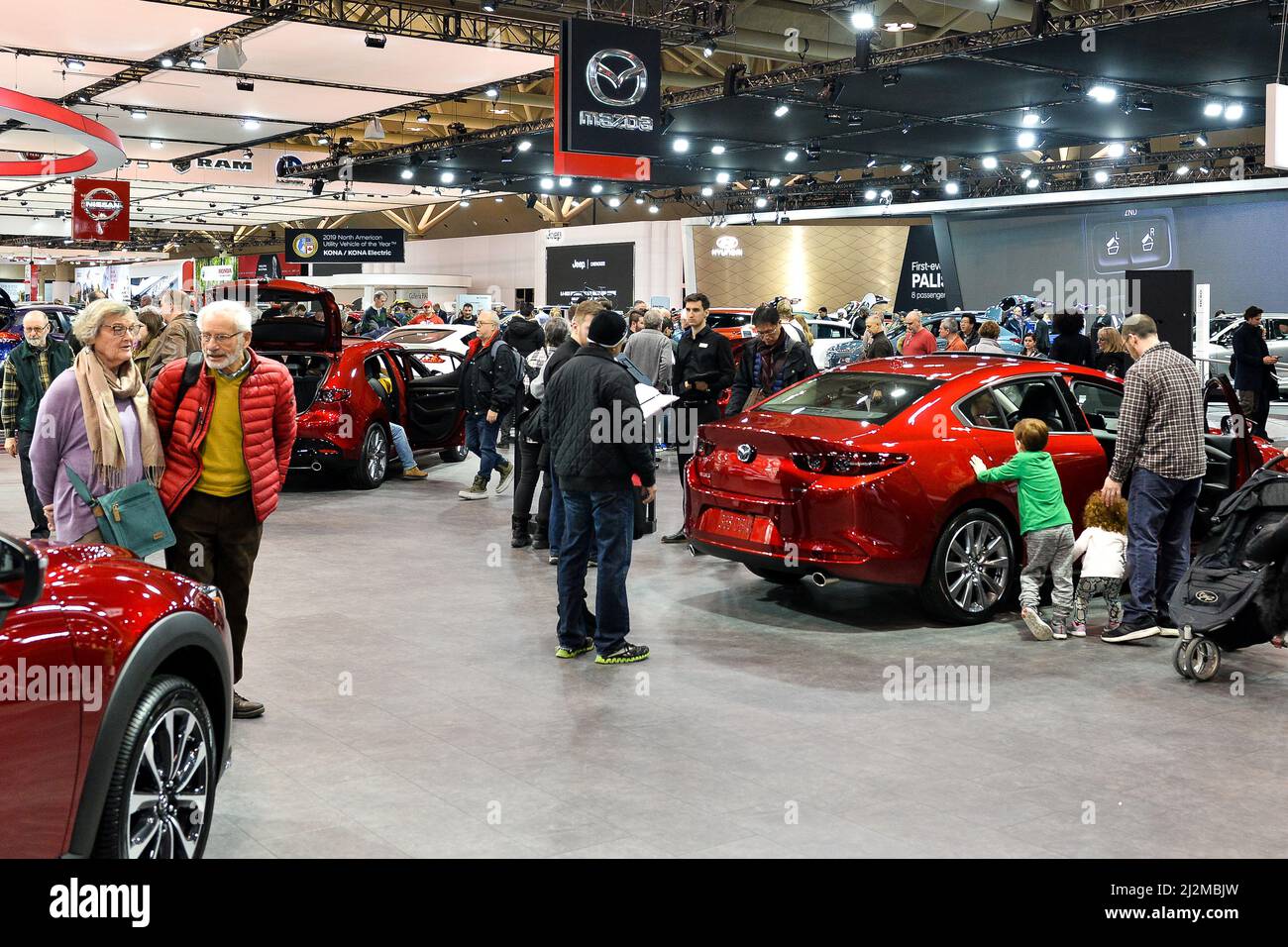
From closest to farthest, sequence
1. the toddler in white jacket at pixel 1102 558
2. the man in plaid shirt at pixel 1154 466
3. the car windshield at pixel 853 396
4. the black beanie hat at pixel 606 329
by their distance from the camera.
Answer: the black beanie hat at pixel 606 329
the man in plaid shirt at pixel 1154 466
the toddler in white jacket at pixel 1102 558
the car windshield at pixel 853 396

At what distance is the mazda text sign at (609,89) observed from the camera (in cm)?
1334

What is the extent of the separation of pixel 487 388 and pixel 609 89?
4.46 metres

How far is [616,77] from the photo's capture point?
539 inches

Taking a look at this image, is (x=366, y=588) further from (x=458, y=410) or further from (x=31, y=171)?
(x=31, y=171)

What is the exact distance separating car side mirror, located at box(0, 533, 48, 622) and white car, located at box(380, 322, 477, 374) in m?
11.8

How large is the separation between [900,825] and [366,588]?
4702 millimetres

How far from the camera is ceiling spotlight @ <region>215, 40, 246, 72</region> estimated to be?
669 inches

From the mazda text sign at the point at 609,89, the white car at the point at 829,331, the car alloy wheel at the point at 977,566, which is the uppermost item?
the mazda text sign at the point at 609,89

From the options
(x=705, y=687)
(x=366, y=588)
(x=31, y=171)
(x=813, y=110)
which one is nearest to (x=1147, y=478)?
(x=705, y=687)

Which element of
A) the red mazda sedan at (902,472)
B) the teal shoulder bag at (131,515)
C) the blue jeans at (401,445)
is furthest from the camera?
the blue jeans at (401,445)

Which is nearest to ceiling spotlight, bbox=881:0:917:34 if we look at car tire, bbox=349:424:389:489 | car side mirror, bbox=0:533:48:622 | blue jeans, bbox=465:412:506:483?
blue jeans, bbox=465:412:506:483

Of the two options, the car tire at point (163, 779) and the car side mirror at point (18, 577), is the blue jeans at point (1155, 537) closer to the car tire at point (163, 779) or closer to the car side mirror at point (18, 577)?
the car tire at point (163, 779)

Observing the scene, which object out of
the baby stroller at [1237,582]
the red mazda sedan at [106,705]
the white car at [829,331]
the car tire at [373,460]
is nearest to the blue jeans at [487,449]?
the car tire at [373,460]

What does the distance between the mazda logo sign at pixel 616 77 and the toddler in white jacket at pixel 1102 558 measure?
8.11 meters
